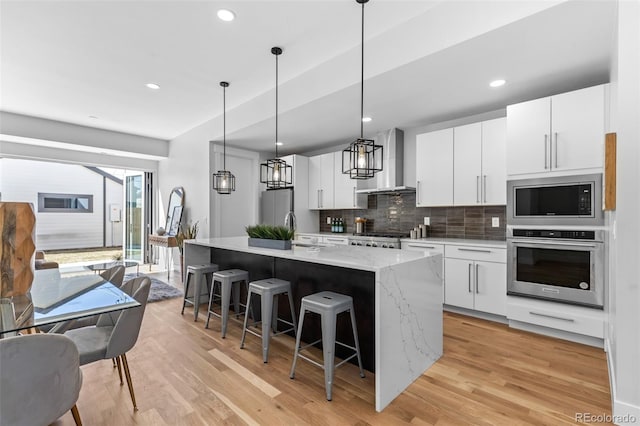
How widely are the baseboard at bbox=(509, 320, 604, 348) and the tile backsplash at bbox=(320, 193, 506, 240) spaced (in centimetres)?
109

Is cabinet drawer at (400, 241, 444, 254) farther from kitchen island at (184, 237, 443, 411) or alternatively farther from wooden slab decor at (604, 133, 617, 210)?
wooden slab decor at (604, 133, 617, 210)

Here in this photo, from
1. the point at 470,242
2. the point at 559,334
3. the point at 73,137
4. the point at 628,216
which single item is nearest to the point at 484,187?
the point at 470,242

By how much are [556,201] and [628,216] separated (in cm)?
134

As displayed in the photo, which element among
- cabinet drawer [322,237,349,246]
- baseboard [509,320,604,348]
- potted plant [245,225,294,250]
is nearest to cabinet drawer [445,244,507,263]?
baseboard [509,320,604,348]

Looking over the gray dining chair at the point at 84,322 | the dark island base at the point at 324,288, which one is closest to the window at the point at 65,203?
the dark island base at the point at 324,288

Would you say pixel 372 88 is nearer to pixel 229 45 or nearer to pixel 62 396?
pixel 229 45

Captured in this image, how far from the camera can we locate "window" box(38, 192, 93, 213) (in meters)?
8.67

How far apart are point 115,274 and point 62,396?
1.48 meters

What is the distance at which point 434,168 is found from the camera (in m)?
4.21

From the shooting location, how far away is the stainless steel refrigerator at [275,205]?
19.4ft

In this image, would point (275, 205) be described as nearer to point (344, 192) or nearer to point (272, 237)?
point (344, 192)

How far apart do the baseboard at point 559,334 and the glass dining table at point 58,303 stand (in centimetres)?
355

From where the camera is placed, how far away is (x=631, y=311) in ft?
5.81

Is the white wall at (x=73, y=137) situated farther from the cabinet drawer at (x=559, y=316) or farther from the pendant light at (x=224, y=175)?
the cabinet drawer at (x=559, y=316)
